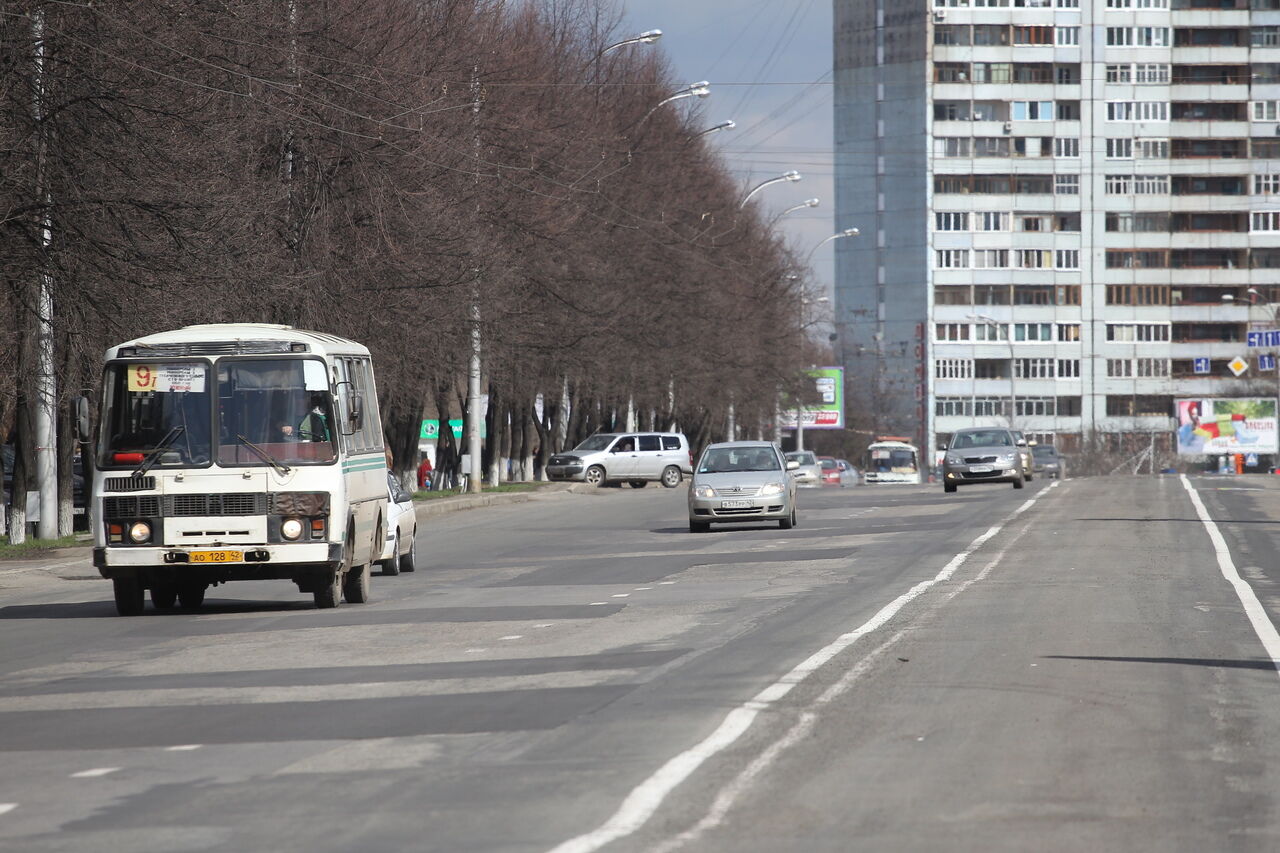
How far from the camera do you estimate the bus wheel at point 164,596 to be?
18.5m

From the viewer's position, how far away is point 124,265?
82.7 feet

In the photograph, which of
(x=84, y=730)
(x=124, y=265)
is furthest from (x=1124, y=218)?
(x=84, y=730)

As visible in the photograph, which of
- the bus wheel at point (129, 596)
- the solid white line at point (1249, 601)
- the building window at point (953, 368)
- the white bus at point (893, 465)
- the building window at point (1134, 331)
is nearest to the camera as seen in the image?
the solid white line at point (1249, 601)

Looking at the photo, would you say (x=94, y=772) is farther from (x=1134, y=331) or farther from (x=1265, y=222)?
(x=1265, y=222)

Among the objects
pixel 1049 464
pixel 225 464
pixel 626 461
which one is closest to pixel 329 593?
pixel 225 464

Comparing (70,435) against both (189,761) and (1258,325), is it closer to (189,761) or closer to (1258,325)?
(189,761)

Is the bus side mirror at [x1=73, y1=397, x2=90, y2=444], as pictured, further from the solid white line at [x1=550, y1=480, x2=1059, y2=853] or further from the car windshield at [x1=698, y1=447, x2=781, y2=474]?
the car windshield at [x1=698, y1=447, x2=781, y2=474]

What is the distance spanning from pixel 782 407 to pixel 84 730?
7871 cm

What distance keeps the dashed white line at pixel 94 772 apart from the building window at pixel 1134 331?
131886 millimetres

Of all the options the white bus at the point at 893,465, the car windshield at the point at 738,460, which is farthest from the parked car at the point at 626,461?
the car windshield at the point at 738,460

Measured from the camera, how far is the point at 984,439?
51.7 meters

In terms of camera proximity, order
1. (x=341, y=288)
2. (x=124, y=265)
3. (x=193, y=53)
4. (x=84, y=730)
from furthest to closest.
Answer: (x=341, y=288), (x=193, y=53), (x=124, y=265), (x=84, y=730)

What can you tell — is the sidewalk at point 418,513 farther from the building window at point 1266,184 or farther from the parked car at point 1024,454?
the building window at point 1266,184

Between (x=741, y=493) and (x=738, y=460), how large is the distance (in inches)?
53.6
